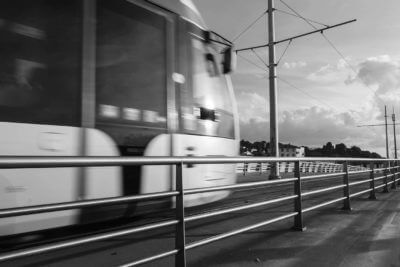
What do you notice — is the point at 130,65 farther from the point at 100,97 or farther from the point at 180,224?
the point at 180,224

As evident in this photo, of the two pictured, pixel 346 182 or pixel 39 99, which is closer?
pixel 39 99

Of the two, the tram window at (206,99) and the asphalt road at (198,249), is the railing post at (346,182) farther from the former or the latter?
the tram window at (206,99)

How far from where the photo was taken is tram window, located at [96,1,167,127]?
5941mm

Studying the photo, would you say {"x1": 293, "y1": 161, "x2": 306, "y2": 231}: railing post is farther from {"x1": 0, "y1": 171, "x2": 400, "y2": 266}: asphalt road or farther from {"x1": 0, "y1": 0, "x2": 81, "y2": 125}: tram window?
{"x1": 0, "y1": 0, "x2": 81, "y2": 125}: tram window

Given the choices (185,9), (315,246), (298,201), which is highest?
(185,9)

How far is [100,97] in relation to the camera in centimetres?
584

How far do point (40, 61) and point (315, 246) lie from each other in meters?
3.79

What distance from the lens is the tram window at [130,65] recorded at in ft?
19.5

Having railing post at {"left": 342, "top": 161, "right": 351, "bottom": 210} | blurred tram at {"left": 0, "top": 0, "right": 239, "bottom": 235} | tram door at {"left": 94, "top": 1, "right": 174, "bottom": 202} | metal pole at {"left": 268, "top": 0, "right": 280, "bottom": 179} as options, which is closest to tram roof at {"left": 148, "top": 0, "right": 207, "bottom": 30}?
blurred tram at {"left": 0, "top": 0, "right": 239, "bottom": 235}

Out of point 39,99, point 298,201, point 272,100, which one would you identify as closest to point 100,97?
point 39,99

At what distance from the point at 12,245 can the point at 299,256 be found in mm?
3167

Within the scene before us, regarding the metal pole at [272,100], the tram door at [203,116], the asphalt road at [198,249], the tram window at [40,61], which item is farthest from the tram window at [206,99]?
the metal pole at [272,100]

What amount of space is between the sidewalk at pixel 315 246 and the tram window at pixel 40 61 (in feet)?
7.50

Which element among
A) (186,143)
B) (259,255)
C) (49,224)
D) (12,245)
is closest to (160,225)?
(259,255)
